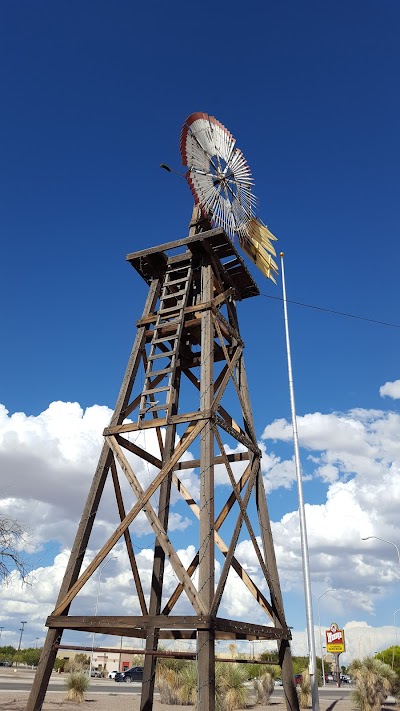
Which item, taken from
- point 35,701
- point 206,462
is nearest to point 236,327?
point 206,462

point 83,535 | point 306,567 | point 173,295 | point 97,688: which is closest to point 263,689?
point 97,688

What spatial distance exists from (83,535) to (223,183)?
9854 mm

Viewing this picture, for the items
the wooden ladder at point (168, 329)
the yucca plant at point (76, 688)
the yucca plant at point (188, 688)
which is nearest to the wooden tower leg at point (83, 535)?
the wooden ladder at point (168, 329)

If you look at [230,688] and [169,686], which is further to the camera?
[169,686]

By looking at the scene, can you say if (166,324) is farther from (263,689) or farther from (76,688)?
(263,689)

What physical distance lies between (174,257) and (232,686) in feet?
61.1

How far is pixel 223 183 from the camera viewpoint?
1534 cm

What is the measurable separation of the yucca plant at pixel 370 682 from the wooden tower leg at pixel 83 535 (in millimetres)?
18333

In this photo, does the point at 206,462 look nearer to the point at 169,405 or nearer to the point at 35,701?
the point at 169,405

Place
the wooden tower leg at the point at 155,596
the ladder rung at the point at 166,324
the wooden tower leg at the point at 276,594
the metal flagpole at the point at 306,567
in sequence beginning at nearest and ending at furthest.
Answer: the wooden tower leg at the point at 276,594 < the wooden tower leg at the point at 155,596 < the ladder rung at the point at 166,324 < the metal flagpole at the point at 306,567

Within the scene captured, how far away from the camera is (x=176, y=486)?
44.7ft

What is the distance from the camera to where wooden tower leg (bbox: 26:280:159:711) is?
9547 millimetres

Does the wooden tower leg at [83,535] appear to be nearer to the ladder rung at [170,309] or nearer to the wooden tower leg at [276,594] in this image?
the ladder rung at [170,309]

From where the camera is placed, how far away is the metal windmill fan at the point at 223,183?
47.3 feet
